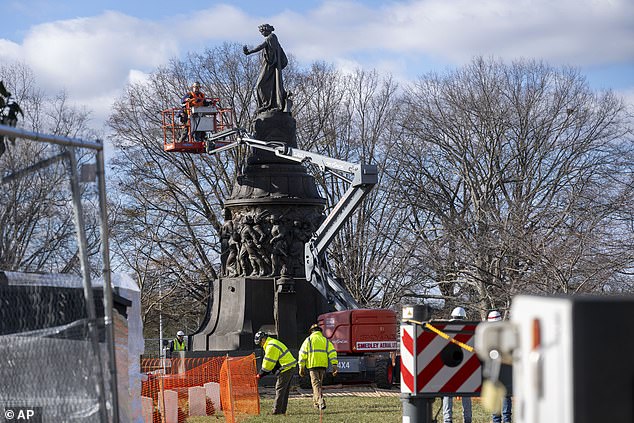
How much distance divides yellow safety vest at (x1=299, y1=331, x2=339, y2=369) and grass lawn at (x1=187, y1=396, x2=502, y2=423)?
860 millimetres

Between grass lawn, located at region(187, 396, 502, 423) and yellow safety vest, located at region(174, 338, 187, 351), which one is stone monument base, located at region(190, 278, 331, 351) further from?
grass lawn, located at region(187, 396, 502, 423)

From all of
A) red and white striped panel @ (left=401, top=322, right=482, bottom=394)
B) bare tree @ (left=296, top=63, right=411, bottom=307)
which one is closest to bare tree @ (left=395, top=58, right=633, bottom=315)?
bare tree @ (left=296, top=63, right=411, bottom=307)

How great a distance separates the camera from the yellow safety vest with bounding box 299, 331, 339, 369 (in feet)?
74.7

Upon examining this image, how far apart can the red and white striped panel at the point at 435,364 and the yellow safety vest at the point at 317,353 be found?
1179cm

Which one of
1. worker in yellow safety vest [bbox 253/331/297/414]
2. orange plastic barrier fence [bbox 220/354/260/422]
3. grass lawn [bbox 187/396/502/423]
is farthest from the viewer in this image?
worker in yellow safety vest [bbox 253/331/297/414]

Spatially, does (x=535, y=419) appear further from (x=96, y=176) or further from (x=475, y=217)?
(x=475, y=217)

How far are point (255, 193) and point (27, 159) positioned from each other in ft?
87.0

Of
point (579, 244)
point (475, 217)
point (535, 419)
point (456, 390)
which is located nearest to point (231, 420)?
point (456, 390)

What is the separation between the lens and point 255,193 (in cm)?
3409

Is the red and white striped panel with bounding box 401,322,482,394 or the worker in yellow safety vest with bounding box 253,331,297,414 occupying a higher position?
the red and white striped panel with bounding box 401,322,482,394

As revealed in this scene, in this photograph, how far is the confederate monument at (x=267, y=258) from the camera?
109 ft

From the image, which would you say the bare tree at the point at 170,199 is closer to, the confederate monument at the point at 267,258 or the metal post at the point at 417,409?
the confederate monument at the point at 267,258

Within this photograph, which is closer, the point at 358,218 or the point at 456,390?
the point at 456,390

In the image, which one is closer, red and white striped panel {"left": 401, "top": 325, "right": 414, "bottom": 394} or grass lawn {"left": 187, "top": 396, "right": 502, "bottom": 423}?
red and white striped panel {"left": 401, "top": 325, "right": 414, "bottom": 394}
